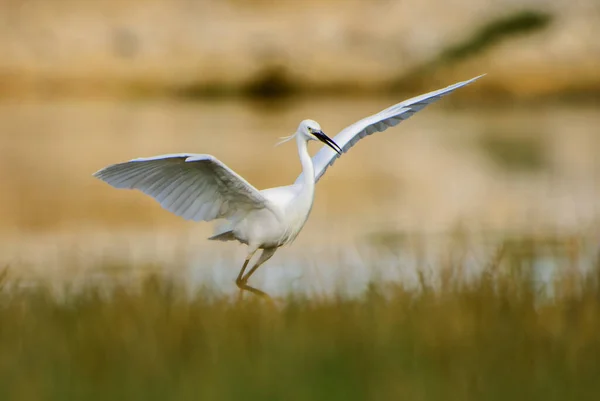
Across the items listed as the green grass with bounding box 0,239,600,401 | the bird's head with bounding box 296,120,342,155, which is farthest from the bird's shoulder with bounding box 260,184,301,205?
the green grass with bounding box 0,239,600,401

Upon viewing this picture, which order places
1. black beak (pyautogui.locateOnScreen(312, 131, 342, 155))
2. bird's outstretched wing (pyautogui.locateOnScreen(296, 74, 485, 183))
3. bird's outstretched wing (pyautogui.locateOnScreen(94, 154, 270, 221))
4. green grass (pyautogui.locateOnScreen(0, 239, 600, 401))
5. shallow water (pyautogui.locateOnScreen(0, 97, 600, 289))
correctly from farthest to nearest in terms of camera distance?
shallow water (pyautogui.locateOnScreen(0, 97, 600, 289)) → bird's outstretched wing (pyautogui.locateOnScreen(296, 74, 485, 183)) → black beak (pyautogui.locateOnScreen(312, 131, 342, 155)) → bird's outstretched wing (pyautogui.locateOnScreen(94, 154, 270, 221)) → green grass (pyautogui.locateOnScreen(0, 239, 600, 401))

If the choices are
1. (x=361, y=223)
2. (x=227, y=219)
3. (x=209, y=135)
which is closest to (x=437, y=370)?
(x=227, y=219)

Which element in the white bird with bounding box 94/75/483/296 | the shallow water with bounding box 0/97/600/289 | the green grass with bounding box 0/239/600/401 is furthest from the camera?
the shallow water with bounding box 0/97/600/289

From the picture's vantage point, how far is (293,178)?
19469 millimetres

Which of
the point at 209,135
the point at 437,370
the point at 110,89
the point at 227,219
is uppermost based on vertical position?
the point at 110,89

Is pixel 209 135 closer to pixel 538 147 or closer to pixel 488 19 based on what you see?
pixel 538 147

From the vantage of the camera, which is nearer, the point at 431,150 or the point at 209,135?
the point at 431,150

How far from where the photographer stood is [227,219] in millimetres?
6953

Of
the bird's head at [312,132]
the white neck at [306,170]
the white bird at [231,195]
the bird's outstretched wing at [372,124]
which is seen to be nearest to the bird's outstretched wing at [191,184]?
the white bird at [231,195]

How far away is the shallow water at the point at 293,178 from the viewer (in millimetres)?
11938

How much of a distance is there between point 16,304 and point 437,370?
6.83 feet

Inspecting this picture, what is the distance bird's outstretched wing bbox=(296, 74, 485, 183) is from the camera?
750 cm

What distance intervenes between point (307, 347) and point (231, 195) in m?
2.29

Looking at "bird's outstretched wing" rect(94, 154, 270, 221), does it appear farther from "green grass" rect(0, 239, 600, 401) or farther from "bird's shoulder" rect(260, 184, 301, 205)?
"green grass" rect(0, 239, 600, 401)
